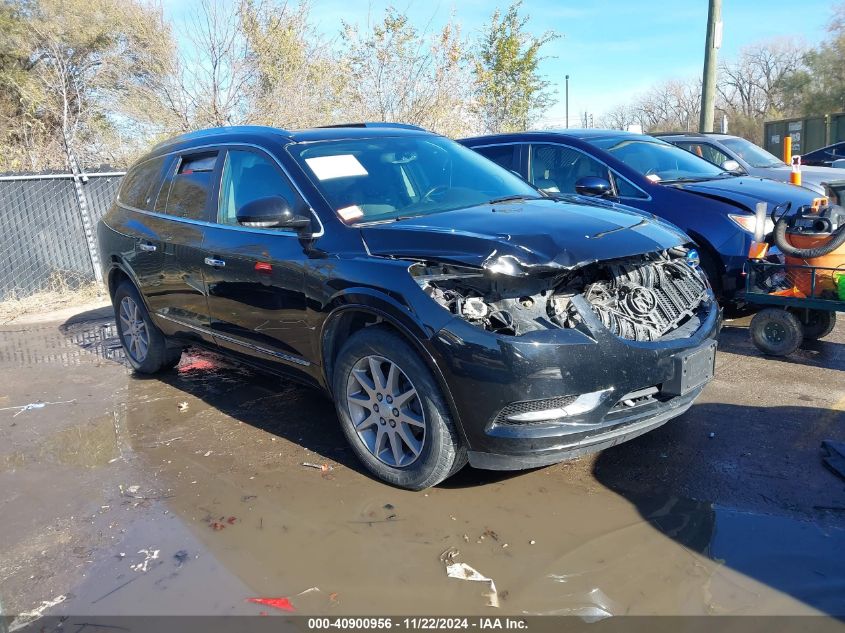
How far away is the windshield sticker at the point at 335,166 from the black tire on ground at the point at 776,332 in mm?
3428

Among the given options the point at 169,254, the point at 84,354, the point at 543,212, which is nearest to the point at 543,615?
the point at 543,212

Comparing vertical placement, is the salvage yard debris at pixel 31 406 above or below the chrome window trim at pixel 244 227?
below

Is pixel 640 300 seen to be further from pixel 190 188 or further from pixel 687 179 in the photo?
pixel 687 179

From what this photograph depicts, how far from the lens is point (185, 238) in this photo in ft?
15.8

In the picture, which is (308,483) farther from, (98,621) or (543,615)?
(543,615)

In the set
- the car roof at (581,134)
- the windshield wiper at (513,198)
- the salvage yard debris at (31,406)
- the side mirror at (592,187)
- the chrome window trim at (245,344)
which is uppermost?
the car roof at (581,134)

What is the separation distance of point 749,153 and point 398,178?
902 cm

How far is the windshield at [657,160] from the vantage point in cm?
668

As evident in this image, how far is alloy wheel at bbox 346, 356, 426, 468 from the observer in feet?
11.3

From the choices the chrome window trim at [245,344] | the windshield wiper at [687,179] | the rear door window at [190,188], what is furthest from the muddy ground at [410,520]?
the windshield wiper at [687,179]

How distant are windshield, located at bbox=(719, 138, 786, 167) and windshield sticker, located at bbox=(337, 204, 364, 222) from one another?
8865 millimetres

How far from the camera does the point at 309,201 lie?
389cm

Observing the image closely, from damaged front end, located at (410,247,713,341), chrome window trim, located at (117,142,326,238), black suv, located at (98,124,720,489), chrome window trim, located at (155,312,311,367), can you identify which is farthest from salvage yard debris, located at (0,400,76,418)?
damaged front end, located at (410,247,713,341)

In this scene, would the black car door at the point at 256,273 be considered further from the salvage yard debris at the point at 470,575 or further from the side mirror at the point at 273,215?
the salvage yard debris at the point at 470,575
